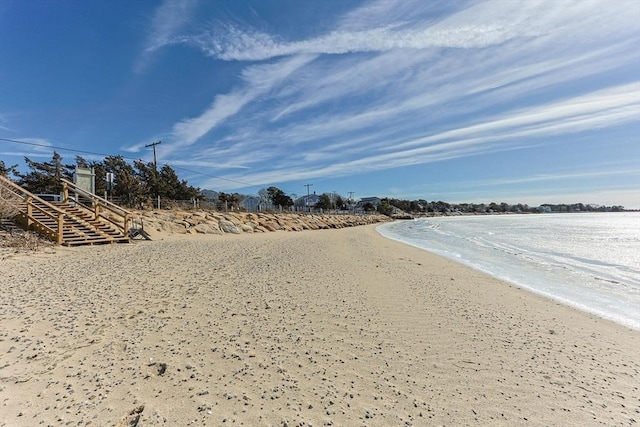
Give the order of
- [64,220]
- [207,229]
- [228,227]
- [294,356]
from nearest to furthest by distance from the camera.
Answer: [294,356], [64,220], [207,229], [228,227]

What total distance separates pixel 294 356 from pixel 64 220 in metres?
13.0

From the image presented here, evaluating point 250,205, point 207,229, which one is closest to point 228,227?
point 207,229

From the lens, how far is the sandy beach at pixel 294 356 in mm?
2572

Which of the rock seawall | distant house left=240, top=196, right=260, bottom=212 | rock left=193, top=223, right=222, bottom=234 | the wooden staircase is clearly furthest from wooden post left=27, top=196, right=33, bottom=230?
distant house left=240, top=196, right=260, bottom=212

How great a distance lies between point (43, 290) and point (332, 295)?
511cm

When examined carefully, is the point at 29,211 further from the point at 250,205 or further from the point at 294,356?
the point at 250,205

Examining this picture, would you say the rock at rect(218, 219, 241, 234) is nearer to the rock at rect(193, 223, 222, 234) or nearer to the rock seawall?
the rock seawall

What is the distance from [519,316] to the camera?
5.38 metres

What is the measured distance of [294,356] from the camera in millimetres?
3480

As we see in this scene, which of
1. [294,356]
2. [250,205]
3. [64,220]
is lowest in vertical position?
[294,356]

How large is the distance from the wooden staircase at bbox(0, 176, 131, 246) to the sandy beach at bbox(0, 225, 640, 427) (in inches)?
185

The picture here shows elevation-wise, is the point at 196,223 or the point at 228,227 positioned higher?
the point at 196,223

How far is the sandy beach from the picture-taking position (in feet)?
8.44

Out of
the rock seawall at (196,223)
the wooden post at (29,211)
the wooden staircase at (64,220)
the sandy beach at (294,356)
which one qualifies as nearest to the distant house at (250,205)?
the rock seawall at (196,223)
